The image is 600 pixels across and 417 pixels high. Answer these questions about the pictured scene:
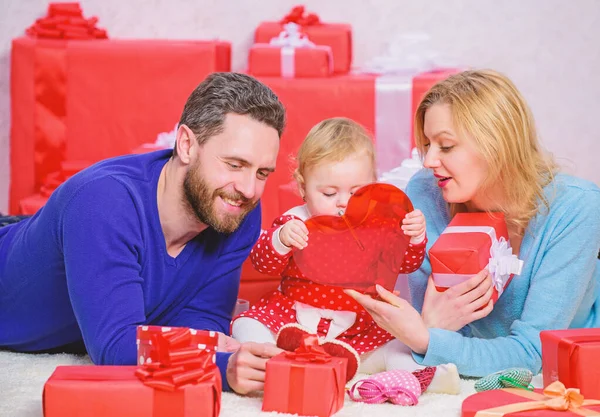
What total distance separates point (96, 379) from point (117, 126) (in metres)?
2.44

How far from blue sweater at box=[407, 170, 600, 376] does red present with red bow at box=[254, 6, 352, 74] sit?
1.98 metres

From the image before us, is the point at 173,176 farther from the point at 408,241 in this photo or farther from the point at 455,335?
the point at 455,335

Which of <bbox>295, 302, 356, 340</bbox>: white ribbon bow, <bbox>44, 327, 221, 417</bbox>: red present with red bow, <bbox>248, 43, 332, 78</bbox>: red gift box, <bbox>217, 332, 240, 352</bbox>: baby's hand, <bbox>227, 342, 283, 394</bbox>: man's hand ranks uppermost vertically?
<bbox>248, 43, 332, 78</bbox>: red gift box

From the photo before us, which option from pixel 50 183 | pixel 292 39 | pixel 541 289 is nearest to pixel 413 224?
pixel 541 289

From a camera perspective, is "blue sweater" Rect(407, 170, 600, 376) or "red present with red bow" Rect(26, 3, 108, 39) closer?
"blue sweater" Rect(407, 170, 600, 376)

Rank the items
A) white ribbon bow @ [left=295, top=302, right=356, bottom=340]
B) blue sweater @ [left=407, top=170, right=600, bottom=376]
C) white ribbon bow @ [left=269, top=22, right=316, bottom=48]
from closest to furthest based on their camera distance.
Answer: blue sweater @ [left=407, top=170, right=600, bottom=376] < white ribbon bow @ [left=295, top=302, right=356, bottom=340] < white ribbon bow @ [left=269, top=22, right=316, bottom=48]

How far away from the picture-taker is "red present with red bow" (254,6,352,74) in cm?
404

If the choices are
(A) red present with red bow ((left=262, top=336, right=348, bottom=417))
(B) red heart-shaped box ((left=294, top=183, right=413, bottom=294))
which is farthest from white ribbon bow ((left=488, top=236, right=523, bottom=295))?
(A) red present with red bow ((left=262, top=336, right=348, bottom=417))

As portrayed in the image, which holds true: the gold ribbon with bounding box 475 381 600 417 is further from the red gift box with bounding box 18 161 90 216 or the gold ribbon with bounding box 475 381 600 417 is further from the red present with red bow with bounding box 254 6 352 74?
the red present with red bow with bounding box 254 6 352 74

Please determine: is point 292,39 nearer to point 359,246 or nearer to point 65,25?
point 65,25

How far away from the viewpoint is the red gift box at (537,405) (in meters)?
1.62

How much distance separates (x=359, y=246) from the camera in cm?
212

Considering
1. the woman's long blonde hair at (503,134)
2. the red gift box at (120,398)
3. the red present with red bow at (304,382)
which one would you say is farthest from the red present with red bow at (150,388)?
the woman's long blonde hair at (503,134)

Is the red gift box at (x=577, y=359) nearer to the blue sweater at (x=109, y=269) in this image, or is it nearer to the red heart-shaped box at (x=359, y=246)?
the red heart-shaped box at (x=359, y=246)
